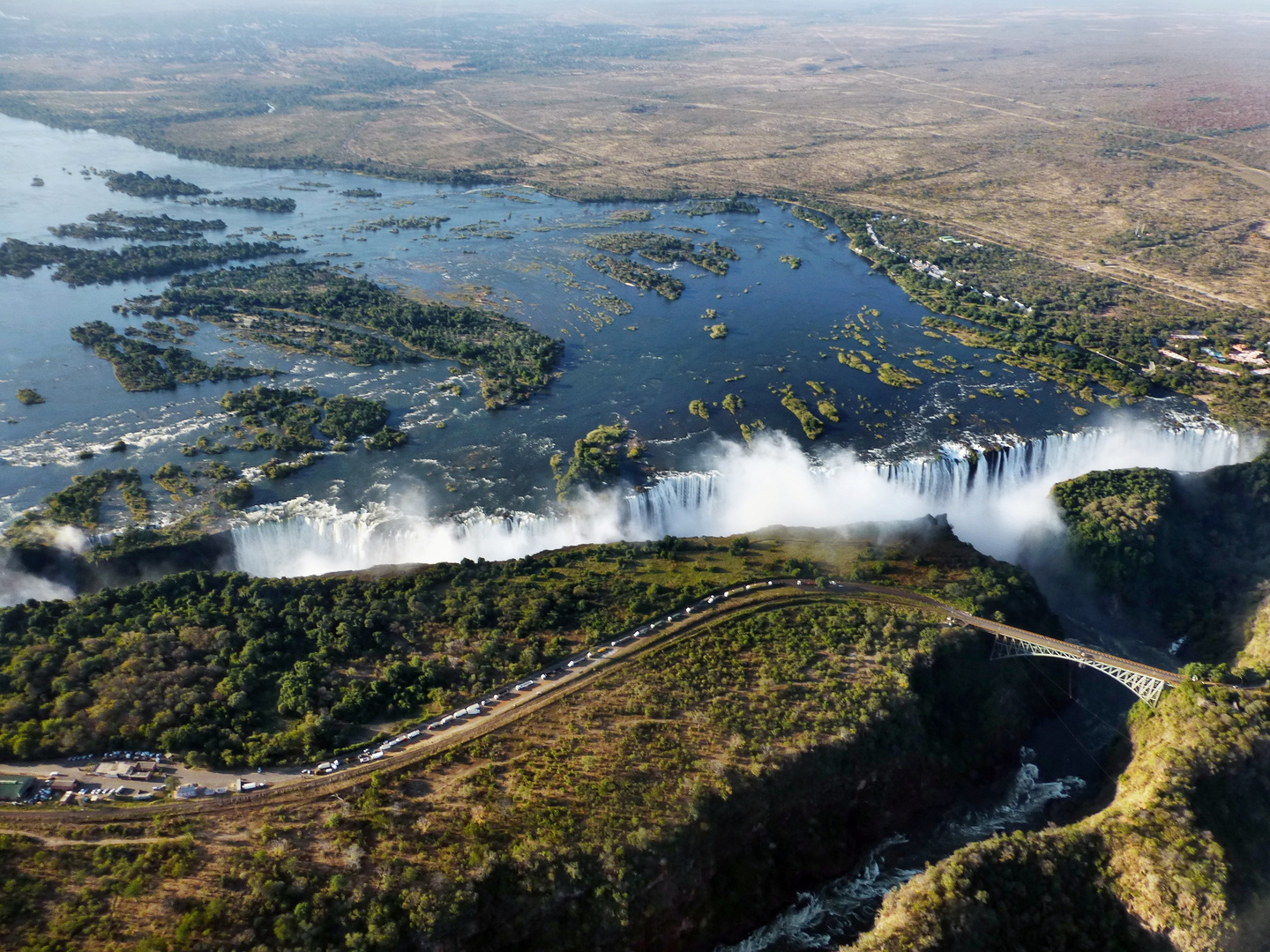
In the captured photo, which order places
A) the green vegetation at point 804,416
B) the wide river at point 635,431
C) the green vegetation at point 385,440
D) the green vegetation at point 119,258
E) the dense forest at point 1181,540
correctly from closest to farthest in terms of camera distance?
the dense forest at point 1181,540 < the wide river at point 635,431 < the green vegetation at point 385,440 < the green vegetation at point 804,416 < the green vegetation at point 119,258

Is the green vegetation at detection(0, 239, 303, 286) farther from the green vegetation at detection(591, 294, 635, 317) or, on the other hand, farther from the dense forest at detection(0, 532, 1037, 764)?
the dense forest at detection(0, 532, 1037, 764)

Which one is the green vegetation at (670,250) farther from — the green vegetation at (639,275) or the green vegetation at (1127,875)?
the green vegetation at (1127,875)

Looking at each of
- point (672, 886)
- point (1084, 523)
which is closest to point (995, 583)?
point (1084, 523)

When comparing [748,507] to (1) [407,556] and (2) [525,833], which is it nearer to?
(1) [407,556]

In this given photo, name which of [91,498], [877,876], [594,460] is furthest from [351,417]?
[877,876]

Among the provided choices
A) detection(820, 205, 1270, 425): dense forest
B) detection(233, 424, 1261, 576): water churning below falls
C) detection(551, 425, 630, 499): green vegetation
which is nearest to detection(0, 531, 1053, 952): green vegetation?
detection(233, 424, 1261, 576): water churning below falls

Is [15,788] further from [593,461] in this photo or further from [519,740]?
[593,461]

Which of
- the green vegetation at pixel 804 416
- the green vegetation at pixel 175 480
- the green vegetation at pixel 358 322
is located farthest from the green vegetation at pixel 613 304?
the green vegetation at pixel 175 480

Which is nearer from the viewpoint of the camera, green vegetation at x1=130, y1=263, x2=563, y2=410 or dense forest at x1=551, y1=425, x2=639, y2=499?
dense forest at x1=551, y1=425, x2=639, y2=499
